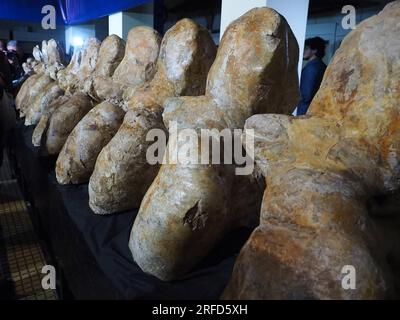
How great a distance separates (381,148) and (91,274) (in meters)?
0.84

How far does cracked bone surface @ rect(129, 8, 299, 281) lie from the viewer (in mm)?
829

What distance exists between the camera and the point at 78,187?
1537 mm

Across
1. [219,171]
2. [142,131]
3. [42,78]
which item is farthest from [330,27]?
[219,171]

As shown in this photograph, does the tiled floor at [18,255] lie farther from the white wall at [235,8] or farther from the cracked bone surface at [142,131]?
the white wall at [235,8]

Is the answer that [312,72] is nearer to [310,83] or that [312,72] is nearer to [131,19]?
[310,83]

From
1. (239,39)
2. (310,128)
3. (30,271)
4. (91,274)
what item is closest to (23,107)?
(30,271)

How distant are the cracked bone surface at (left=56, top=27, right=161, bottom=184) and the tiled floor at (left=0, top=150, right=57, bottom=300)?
52cm

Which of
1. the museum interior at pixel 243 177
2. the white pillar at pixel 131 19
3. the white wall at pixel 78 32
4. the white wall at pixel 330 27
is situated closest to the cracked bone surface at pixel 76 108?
the museum interior at pixel 243 177

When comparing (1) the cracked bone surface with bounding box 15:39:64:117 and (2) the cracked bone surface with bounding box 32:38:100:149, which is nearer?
(2) the cracked bone surface with bounding box 32:38:100:149

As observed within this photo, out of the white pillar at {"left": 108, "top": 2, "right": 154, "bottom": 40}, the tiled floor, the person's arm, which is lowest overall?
the tiled floor

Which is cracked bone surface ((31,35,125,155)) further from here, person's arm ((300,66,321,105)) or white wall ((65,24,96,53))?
white wall ((65,24,96,53))

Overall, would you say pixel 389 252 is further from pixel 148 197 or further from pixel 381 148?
pixel 148 197

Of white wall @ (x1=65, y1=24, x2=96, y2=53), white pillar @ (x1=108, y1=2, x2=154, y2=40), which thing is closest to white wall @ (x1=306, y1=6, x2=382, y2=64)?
white pillar @ (x1=108, y1=2, x2=154, y2=40)

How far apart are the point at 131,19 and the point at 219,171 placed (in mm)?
2303
